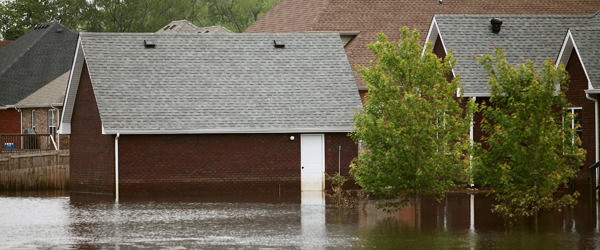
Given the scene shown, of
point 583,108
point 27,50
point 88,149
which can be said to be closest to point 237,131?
point 88,149

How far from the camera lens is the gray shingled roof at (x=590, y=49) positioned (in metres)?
23.4

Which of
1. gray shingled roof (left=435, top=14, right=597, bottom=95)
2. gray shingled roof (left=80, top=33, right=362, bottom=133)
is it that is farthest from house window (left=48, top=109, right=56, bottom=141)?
gray shingled roof (left=435, top=14, right=597, bottom=95)

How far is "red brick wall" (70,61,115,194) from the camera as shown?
26.7 m

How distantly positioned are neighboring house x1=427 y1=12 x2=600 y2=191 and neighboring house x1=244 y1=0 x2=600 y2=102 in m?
7.57

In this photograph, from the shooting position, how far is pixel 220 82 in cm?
2848

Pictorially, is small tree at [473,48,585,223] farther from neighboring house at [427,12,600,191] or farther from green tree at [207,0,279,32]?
green tree at [207,0,279,32]

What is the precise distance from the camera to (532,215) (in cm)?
1838

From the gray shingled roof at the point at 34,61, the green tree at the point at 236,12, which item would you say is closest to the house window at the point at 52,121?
the gray shingled roof at the point at 34,61

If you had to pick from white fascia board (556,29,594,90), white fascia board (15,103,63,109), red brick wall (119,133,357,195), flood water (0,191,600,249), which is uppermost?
white fascia board (556,29,594,90)

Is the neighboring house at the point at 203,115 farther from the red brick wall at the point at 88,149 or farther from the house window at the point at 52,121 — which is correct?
the house window at the point at 52,121

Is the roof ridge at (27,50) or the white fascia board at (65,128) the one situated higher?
the roof ridge at (27,50)

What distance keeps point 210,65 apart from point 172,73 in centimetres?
152

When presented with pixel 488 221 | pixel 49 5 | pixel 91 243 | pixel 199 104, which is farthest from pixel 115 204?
pixel 49 5

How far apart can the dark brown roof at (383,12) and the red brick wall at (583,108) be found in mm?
11617
